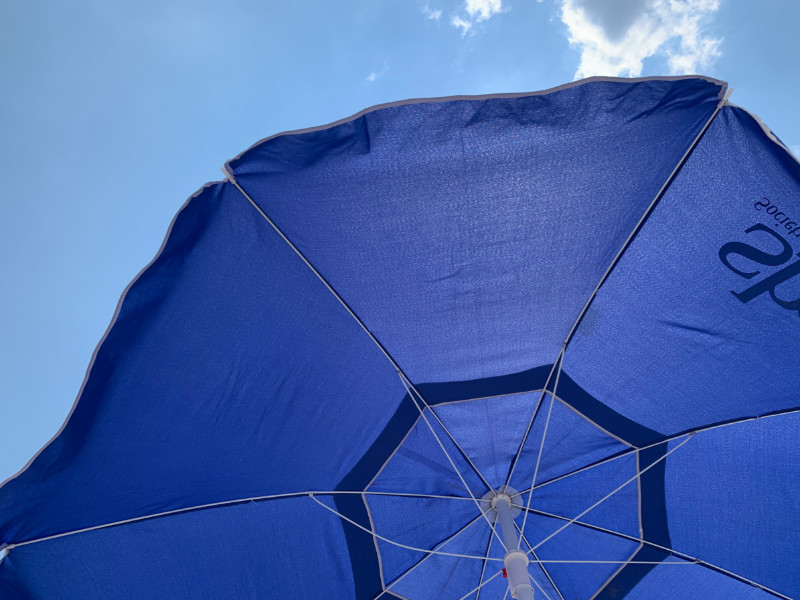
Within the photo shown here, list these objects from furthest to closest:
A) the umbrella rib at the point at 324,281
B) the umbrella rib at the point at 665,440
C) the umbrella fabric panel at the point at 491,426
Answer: the umbrella fabric panel at the point at 491,426 → the umbrella rib at the point at 665,440 → the umbrella rib at the point at 324,281

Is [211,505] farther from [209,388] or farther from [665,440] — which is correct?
[665,440]

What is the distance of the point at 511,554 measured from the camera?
2.42 metres

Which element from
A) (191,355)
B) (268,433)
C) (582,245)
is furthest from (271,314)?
(582,245)

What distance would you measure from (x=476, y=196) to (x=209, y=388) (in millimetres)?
1304

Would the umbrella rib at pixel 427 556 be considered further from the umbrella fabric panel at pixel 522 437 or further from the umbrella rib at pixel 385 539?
the umbrella fabric panel at pixel 522 437

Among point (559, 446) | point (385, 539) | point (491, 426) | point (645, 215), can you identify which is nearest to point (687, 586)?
point (559, 446)

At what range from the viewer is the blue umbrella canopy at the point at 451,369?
2182mm

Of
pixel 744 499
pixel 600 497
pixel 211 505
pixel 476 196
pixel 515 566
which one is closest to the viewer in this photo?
pixel 476 196

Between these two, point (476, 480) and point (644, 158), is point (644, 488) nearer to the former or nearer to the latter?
point (476, 480)

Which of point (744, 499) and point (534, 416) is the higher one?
point (534, 416)

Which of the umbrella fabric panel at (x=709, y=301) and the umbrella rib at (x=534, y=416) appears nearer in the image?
the umbrella fabric panel at (x=709, y=301)

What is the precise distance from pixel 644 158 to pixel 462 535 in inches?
80.6

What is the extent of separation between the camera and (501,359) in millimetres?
2689

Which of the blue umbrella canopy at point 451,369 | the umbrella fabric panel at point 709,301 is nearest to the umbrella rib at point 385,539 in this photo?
the blue umbrella canopy at point 451,369
